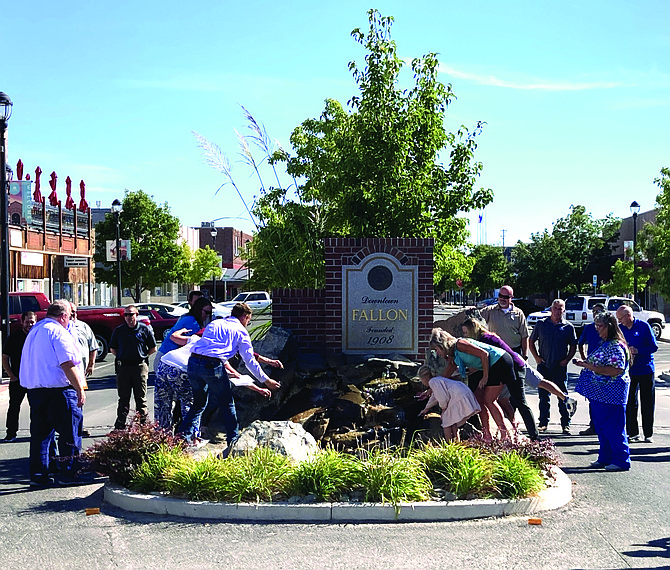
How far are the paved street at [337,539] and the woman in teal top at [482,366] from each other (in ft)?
4.60

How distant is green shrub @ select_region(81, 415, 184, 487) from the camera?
7492mm

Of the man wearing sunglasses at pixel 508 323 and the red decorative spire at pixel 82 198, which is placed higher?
the red decorative spire at pixel 82 198

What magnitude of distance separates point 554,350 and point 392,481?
4721 millimetres

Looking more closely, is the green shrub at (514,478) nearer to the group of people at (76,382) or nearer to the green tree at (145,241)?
the group of people at (76,382)

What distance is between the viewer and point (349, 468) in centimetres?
697

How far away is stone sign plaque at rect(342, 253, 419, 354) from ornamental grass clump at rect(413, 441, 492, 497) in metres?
4.41

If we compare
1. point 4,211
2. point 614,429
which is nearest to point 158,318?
point 4,211

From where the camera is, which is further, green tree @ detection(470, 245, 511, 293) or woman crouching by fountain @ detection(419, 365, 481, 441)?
green tree @ detection(470, 245, 511, 293)

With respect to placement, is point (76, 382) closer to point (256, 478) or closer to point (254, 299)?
point (256, 478)

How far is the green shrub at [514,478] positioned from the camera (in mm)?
6926

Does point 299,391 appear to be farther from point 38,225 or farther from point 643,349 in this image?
point 38,225

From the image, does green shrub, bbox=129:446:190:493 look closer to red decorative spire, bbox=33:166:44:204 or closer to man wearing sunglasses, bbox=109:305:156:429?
man wearing sunglasses, bbox=109:305:156:429

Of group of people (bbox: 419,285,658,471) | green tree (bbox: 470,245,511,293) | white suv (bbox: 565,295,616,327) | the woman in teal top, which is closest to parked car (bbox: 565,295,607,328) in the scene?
white suv (bbox: 565,295,616,327)

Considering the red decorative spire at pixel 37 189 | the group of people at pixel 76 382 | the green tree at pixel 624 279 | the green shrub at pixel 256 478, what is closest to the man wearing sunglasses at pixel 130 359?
the group of people at pixel 76 382
